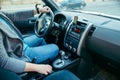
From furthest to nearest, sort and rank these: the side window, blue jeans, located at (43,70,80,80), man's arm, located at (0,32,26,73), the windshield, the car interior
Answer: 1. the side window
2. the windshield
3. the car interior
4. blue jeans, located at (43,70,80,80)
5. man's arm, located at (0,32,26,73)

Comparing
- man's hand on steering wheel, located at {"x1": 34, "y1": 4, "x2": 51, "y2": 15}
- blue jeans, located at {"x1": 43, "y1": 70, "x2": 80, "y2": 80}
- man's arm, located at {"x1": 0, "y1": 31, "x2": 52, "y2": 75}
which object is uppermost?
man's hand on steering wheel, located at {"x1": 34, "y1": 4, "x2": 51, "y2": 15}

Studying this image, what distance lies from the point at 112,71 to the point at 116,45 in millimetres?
606

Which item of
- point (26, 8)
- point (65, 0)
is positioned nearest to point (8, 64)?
point (65, 0)

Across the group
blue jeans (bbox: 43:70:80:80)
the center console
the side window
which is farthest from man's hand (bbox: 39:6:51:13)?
blue jeans (bbox: 43:70:80:80)

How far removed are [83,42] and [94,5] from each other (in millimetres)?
610

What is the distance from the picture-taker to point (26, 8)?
8.99 ft

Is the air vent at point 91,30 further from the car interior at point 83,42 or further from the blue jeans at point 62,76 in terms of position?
the blue jeans at point 62,76

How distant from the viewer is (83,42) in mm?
1814

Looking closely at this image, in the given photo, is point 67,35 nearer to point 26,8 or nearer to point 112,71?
point 112,71

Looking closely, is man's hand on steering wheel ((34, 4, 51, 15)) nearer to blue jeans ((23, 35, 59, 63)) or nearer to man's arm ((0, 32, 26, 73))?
blue jeans ((23, 35, 59, 63))

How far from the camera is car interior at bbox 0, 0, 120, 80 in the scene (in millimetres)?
1635

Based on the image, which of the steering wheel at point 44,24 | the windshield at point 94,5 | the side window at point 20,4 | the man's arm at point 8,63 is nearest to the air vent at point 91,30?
the windshield at point 94,5

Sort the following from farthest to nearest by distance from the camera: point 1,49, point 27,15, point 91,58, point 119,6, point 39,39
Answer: point 27,15 → point 39,39 → point 91,58 → point 119,6 → point 1,49

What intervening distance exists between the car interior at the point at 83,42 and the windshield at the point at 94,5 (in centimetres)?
6
